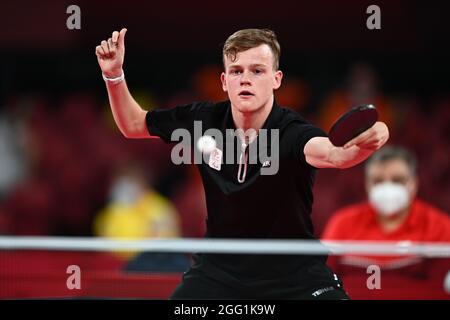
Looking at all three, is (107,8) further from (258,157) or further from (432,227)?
(258,157)

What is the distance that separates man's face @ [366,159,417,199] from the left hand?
2782 mm

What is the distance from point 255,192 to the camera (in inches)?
167

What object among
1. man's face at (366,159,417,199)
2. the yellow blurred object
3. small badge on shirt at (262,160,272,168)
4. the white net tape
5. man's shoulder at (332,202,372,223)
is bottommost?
the white net tape

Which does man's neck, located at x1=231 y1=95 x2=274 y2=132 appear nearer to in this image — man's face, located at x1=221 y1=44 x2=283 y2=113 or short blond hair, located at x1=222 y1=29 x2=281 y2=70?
man's face, located at x1=221 y1=44 x2=283 y2=113

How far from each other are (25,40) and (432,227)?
21.3ft

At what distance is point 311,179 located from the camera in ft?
14.2

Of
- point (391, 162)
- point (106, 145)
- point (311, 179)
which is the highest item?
point (106, 145)

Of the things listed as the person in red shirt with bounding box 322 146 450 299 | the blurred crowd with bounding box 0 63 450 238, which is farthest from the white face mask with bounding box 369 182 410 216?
the blurred crowd with bounding box 0 63 450 238

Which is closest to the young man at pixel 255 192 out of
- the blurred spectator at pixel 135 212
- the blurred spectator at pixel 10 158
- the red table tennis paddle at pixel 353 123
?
the red table tennis paddle at pixel 353 123

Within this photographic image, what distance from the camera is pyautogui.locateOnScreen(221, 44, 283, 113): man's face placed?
4277 millimetres

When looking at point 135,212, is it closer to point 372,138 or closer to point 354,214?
point 354,214

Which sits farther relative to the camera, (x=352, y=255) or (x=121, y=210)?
(x=121, y=210)

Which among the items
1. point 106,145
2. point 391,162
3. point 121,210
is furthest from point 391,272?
point 106,145

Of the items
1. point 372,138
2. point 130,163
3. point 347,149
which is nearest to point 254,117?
point 347,149
